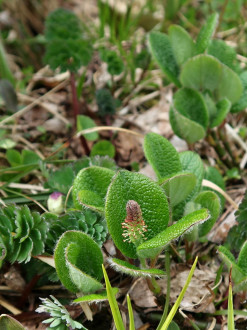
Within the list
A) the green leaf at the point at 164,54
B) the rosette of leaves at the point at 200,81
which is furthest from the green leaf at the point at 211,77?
the green leaf at the point at 164,54

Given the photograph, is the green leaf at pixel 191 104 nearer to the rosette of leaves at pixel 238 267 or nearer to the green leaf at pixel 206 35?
the green leaf at pixel 206 35

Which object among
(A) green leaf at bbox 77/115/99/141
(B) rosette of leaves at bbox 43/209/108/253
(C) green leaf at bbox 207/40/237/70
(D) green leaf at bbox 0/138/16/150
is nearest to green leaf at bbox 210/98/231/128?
(C) green leaf at bbox 207/40/237/70

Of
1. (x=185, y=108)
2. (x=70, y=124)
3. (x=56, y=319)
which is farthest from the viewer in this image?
(x=70, y=124)

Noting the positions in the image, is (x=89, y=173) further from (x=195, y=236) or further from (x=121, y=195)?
(x=195, y=236)

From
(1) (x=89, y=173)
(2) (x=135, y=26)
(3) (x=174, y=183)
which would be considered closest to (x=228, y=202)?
(3) (x=174, y=183)

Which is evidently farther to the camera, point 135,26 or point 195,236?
point 135,26

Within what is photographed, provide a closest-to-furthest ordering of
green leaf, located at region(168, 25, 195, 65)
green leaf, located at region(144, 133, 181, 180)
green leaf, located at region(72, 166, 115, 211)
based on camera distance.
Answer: green leaf, located at region(72, 166, 115, 211), green leaf, located at region(144, 133, 181, 180), green leaf, located at region(168, 25, 195, 65)

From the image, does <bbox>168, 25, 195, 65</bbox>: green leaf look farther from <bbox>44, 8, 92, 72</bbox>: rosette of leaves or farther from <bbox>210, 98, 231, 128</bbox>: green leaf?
<bbox>44, 8, 92, 72</bbox>: rosette of leaves
